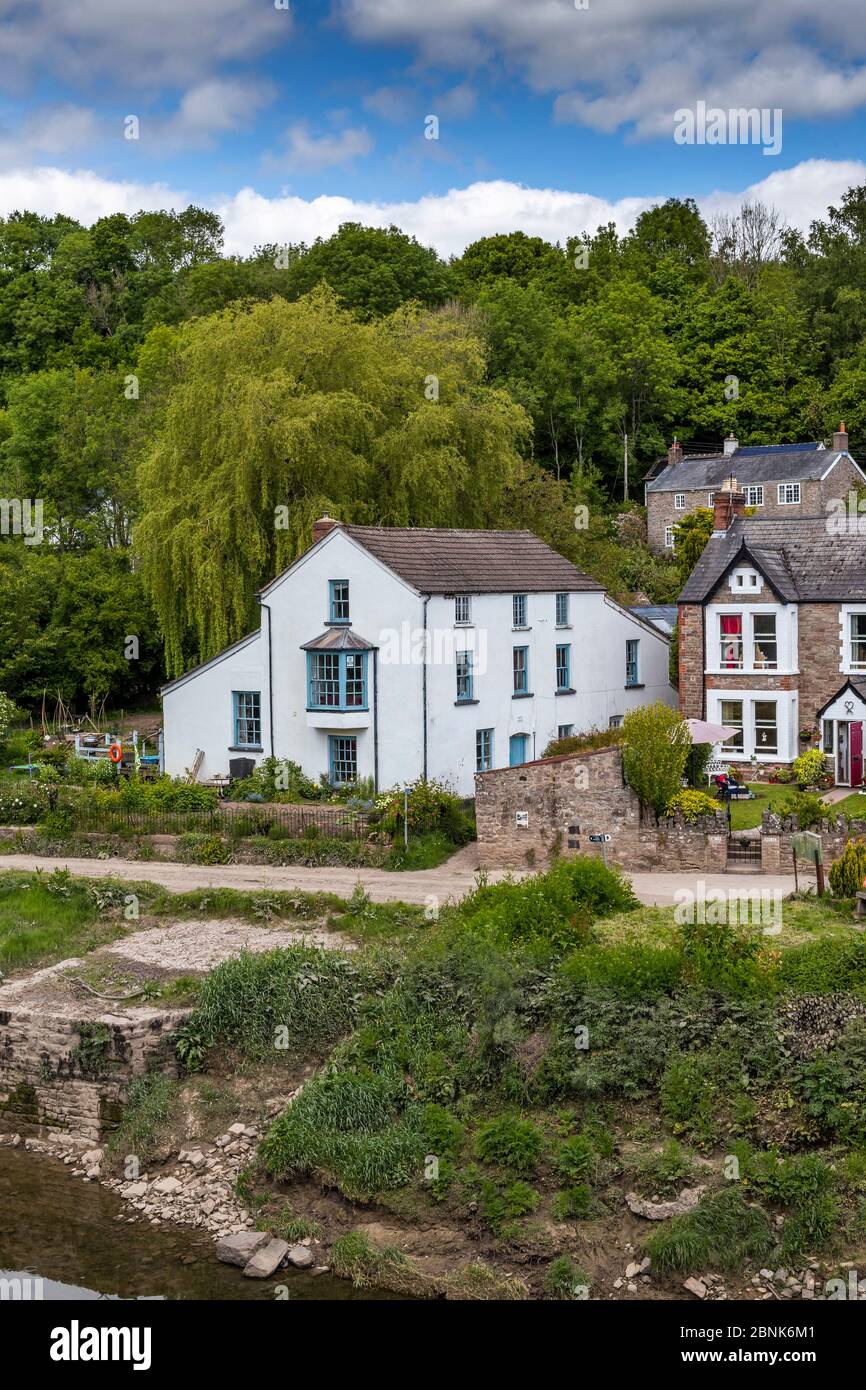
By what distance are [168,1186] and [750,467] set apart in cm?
4802

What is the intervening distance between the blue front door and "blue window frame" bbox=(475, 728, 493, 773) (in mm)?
867

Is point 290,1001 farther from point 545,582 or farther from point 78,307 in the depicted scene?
point 78,307

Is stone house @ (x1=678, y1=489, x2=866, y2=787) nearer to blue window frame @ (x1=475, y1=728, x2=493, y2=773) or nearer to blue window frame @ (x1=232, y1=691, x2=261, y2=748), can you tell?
blue window frame @ (x1=475, y1=728, x2=493, y2=773)

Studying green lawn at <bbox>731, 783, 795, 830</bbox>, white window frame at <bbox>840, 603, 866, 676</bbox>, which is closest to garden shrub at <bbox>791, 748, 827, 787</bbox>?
green lawn at <bbox>731, 783, 795, 830</bbox>

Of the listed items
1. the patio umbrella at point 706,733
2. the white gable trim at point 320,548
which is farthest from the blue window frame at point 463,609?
the patio umbrella at point 706,733

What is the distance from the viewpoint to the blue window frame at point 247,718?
37000mm

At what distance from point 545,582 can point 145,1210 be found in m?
22.0

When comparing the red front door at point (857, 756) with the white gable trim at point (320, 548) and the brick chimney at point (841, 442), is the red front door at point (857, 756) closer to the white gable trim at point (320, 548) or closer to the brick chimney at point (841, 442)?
the white gable trim at point (320, 548)

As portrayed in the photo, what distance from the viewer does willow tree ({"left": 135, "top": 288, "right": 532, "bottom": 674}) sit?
39.5 metres

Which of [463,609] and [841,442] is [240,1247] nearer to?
[463,609]

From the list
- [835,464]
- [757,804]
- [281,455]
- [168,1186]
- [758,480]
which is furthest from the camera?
[758,480]

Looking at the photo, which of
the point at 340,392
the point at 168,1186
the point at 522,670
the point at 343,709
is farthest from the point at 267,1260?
the point at 340,392

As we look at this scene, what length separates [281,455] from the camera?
39281 millimetres
